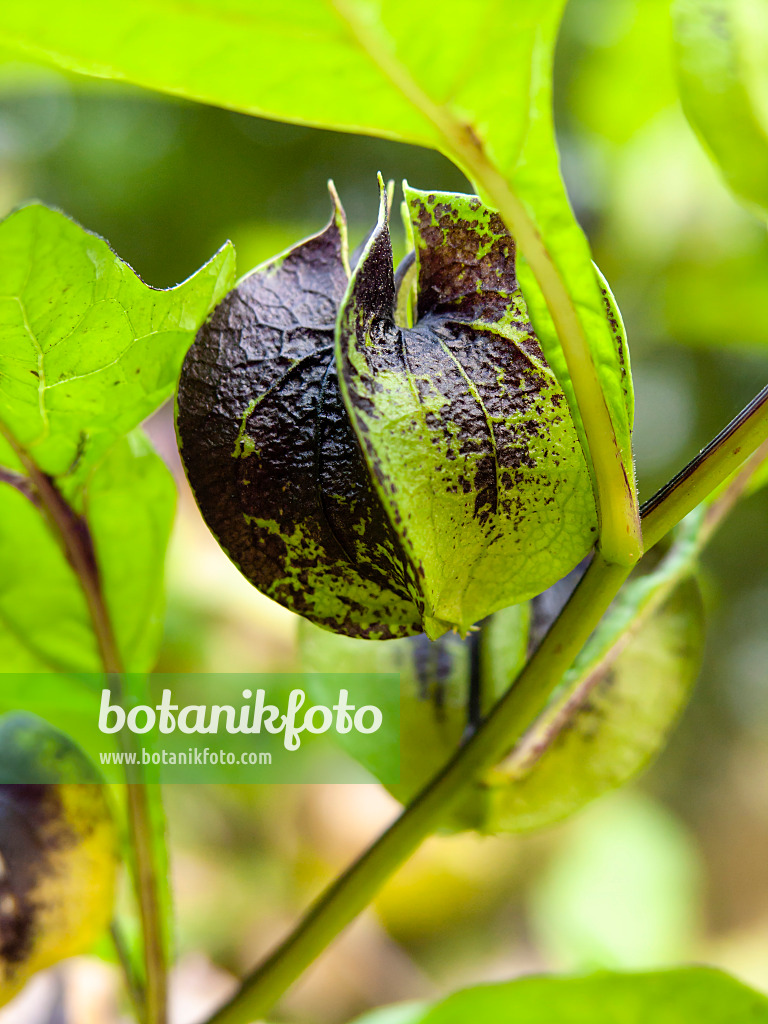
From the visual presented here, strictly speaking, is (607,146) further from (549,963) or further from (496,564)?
(549,963)

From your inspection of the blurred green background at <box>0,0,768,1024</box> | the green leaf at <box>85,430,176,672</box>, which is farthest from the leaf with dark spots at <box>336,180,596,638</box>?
the blurred green background at <box>0,0,768,1024</box>

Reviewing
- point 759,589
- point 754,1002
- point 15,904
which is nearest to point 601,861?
point 759,589

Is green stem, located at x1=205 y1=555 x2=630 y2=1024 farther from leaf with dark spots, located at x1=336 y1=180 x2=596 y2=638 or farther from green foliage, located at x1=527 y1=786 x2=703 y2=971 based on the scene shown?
green foliage, located at x1=527 y1=786 x2=703 y2=971

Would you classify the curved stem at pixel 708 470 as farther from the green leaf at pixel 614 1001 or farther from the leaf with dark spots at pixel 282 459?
the green leaf at pixel 614 1001

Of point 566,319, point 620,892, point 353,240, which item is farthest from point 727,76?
point 620,892

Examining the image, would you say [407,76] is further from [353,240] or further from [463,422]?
[353,240]
